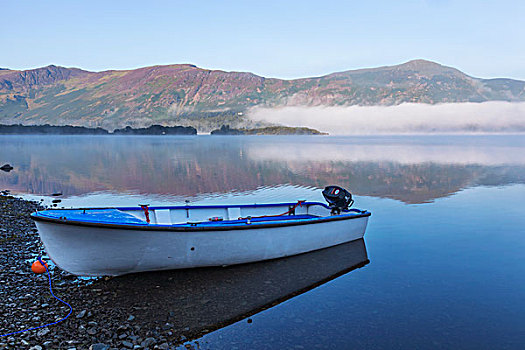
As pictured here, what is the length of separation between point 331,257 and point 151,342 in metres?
8.20

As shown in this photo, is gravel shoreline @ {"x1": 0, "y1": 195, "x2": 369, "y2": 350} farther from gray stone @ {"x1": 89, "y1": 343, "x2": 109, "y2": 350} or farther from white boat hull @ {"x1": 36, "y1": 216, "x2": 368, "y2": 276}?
white boat hull @ {"x1": 36, "y1": 216, "x2": 368, "y2": 276}

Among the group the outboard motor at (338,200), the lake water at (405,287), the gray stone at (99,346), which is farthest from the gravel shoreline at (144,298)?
the outboard motor at (338,200)

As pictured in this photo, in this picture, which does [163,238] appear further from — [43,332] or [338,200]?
[338,200]

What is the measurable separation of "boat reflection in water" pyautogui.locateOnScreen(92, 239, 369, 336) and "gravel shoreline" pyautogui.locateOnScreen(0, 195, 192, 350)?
204mm

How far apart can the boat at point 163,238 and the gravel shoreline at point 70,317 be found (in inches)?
29.8

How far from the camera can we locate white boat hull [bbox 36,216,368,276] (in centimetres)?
1080

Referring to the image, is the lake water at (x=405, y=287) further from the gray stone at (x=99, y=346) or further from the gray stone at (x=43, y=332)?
the gray stone at (x=43, y=332)

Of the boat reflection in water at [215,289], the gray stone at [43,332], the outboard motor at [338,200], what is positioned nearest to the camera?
the gray stone at [43,332]

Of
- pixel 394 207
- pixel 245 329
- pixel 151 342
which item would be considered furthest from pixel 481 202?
pixel 151 342

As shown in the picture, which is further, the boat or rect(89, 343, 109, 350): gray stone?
the boat

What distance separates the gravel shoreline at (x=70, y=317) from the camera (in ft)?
25.9

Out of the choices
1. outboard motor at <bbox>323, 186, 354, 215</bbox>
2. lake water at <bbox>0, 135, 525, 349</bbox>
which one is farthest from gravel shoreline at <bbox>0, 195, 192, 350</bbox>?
outboard motor at <bbox>323, 186, 354, 215</bbox>

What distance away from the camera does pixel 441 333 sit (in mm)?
9234

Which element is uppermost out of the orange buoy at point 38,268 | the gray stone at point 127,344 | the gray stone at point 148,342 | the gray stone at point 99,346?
the orange buoy at point 38,268
